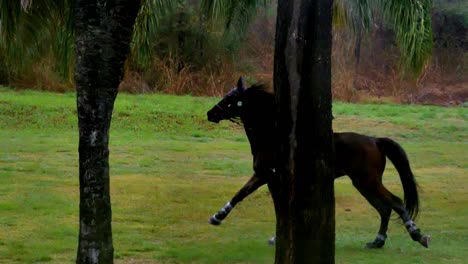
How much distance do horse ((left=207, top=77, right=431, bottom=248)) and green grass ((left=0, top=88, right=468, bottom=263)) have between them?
0.60 meters

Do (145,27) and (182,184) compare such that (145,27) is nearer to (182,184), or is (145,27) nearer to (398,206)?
(182,184)

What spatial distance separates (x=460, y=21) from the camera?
40.1 metres

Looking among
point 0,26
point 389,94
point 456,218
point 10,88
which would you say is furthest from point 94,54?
point 389,94

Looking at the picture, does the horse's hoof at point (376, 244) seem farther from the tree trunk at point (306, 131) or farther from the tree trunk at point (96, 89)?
the tree trunk at point (96, 89)

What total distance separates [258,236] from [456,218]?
3.72m

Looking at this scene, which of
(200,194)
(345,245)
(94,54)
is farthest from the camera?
(200,194)

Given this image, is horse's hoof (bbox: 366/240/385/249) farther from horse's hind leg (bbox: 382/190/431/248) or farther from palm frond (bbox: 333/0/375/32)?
palm frond (bbox: 333/0/375/32)

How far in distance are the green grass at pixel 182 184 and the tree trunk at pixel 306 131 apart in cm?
238

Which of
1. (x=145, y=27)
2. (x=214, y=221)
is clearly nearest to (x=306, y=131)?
(x=214, y=221)

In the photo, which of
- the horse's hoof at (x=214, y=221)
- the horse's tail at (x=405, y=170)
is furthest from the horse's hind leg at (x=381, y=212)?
the horse's hoof at (x=214, y=221)

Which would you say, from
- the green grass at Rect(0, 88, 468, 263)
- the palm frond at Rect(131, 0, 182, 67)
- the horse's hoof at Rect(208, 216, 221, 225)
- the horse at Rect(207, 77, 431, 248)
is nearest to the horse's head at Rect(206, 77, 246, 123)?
the horse at Rect(207, 77, 431, 248)

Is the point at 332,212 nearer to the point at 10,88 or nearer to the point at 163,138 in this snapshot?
the point at 163,138

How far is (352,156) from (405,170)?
75 centimetres

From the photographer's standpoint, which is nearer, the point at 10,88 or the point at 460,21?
the point at 10,88
